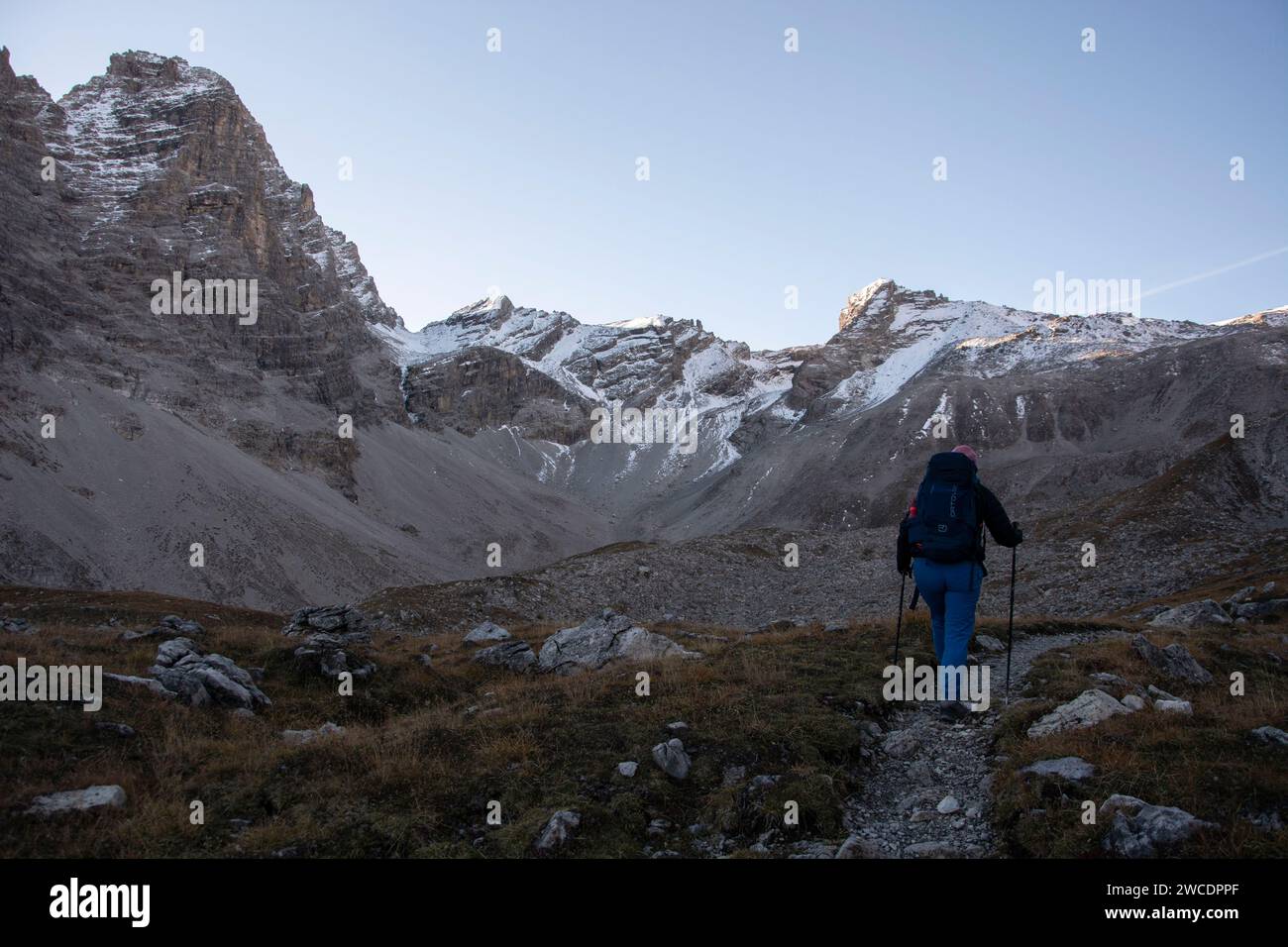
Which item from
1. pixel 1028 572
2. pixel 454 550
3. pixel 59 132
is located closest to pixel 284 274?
pixel 59 132

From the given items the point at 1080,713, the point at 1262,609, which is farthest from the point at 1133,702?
the point at 1262,609

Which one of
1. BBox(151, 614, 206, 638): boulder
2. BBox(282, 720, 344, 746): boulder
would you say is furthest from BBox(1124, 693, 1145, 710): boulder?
BBox(151, 614, 206, 638): boulder

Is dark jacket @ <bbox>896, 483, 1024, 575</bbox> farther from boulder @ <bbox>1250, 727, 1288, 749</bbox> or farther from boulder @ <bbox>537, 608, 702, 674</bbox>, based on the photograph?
boulder @ <bbox>537, 608, 702, 674</bbox>

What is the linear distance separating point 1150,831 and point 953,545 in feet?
17.8

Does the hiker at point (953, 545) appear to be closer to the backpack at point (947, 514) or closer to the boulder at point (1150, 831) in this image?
the backpack at point (947, 514)

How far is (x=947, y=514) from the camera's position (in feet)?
37.5

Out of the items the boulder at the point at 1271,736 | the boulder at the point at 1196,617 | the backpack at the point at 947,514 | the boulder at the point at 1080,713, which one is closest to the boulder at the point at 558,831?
the boulder at the point at 1080,713

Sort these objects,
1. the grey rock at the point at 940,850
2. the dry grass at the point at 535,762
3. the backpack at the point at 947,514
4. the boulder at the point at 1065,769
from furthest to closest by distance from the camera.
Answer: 1. the backpack at the point at 947,514
2. the boulder at the point at 1065,769
3. the dry grass at the point at 535,762
4. the grey rock at the point at 940,850

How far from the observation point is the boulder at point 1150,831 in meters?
6.12

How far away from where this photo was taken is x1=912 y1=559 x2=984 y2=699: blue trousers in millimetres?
11352

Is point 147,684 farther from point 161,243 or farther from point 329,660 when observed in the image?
point 161,243

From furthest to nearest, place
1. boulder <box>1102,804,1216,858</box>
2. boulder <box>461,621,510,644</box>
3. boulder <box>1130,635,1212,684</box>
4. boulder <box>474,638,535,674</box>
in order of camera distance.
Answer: boulder <box>461,621,510,644</box>
boulder <box>474,638,535,674</box>
boulder <box>1130,635,1212,684</box>
boulder <box>1102,804,1216,858</box>

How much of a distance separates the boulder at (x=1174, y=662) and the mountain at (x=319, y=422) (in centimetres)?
2702

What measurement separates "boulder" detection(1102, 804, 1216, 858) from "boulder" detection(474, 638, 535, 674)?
13.8m
